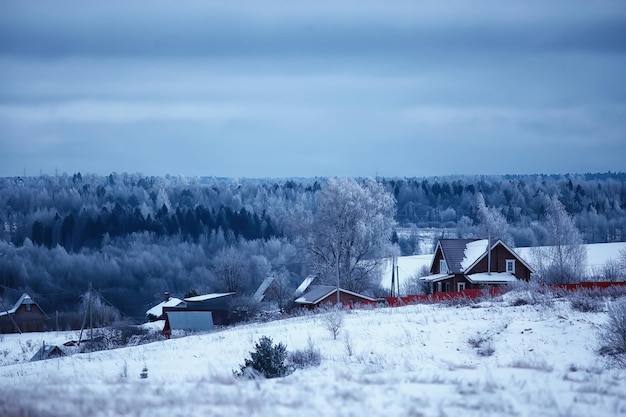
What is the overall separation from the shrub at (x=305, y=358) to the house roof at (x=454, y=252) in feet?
105

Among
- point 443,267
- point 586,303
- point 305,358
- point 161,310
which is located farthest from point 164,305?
point 305,358

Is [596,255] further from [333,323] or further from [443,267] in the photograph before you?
[333,323]

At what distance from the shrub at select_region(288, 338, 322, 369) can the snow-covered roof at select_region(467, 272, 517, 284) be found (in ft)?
99.8

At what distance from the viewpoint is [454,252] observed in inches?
2010

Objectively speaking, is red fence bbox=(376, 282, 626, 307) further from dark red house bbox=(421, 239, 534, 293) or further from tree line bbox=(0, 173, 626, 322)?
tree line bbox=(0, 173, 626, 322)

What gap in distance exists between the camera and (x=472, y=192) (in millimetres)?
162750

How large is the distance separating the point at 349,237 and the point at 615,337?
39947 mm

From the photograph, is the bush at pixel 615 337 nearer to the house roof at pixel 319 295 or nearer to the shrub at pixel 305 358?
the shrub at pixel 305 358

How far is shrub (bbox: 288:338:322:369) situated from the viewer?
1770cm

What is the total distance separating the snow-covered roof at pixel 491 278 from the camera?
156 ft

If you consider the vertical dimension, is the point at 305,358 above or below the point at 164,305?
above

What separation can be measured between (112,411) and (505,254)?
142 ft

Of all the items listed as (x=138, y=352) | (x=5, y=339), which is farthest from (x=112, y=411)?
(x=5, y=339)

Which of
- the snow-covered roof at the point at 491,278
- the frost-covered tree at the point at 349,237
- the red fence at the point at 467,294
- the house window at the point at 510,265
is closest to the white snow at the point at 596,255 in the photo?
the house window at the point at 510,265
